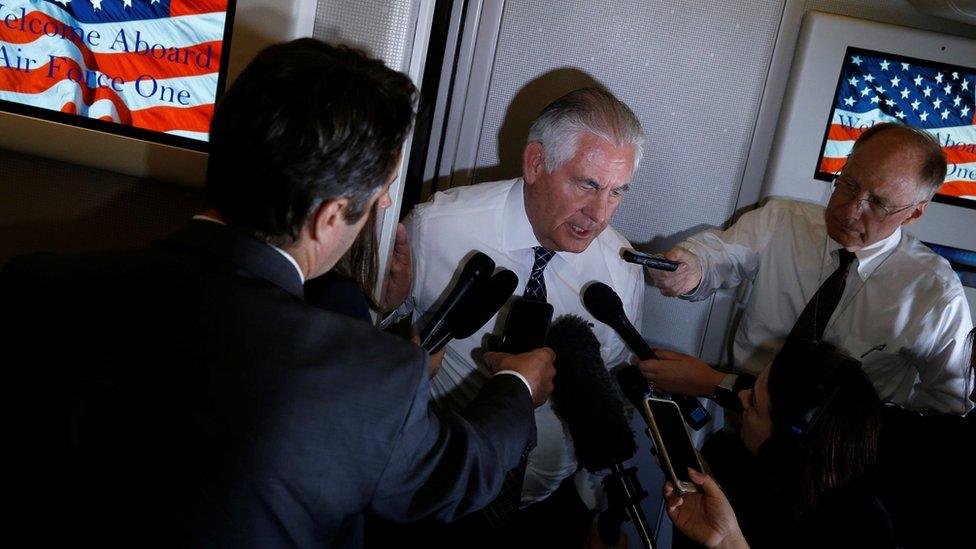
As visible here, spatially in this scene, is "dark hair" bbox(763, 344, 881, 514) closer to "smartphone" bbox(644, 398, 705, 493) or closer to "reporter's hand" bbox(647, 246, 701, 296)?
"smartphone" bbox(644, 398, 705, 493)

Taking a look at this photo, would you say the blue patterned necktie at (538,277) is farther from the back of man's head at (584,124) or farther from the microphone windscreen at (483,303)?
the microphone windscreen at (483,303)

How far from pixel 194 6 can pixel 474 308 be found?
3.04 ft

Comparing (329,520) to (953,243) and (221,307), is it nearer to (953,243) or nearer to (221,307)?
(221,307)

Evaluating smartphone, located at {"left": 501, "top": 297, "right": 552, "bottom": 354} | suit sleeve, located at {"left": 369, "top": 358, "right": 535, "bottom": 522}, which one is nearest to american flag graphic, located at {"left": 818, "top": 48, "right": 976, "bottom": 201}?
smartphone, located at {"left": 501, "top": 297, "right": 552, "bottom": 354}

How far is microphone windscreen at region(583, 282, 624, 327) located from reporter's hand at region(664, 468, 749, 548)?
37 centimetres

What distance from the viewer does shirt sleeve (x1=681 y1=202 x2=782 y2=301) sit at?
1972 mm

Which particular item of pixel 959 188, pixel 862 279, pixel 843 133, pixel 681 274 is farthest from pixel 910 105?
pixel 681 274

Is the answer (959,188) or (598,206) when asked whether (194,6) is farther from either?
(959,188)

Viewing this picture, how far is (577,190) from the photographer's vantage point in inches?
67.7

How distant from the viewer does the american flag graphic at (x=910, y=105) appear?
1.99 meters

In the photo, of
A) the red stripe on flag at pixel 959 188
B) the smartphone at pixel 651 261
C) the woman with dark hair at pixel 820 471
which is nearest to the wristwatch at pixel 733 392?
the woman with dark hair at pixel 820 471

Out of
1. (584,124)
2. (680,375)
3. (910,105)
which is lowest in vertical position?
(680,375)

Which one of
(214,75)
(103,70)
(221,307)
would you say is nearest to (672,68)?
(214,75)

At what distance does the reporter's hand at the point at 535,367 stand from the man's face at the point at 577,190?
430 mm
